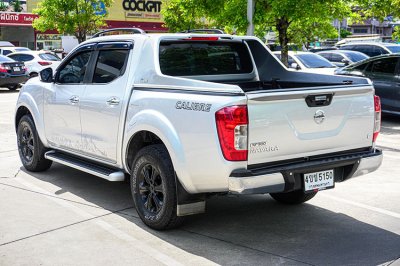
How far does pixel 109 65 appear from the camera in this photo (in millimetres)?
6309

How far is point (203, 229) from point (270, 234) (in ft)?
2.14

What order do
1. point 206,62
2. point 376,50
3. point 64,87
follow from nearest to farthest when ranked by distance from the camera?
1. point 206,62
2. point 64,87
3. point 376,50

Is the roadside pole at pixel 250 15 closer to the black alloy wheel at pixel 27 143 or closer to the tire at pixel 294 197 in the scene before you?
the black alloy wheel at pixel 27 143

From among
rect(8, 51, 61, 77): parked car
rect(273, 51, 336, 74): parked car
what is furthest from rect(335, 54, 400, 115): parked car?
rect(8, 51, 61, 77): parked car

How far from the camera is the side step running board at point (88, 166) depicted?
5914 millimetres

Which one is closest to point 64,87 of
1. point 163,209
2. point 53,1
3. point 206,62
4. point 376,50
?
point 206,62

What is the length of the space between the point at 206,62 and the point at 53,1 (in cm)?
2660

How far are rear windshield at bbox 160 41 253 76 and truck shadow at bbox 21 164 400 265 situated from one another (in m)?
1.52

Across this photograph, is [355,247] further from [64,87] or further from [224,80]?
[64,87]

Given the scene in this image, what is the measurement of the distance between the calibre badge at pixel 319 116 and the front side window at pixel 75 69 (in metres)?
2.97

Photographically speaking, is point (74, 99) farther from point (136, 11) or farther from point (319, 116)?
point (136, 11)

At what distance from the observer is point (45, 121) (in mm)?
7328

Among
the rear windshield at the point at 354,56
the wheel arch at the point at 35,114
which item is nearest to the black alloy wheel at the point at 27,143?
A: the wheel arch at the point at 35,114

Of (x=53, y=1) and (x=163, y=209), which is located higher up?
(x=53, y=1)
